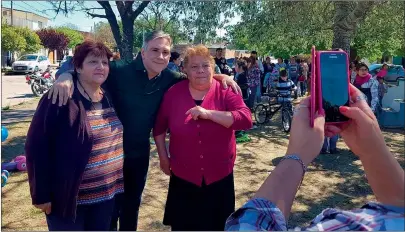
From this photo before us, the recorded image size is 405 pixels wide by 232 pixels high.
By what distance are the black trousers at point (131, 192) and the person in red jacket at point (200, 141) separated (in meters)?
0.20

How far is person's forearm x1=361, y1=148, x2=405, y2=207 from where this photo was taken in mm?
981

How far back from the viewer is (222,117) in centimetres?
245

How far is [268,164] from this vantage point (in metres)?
6.13

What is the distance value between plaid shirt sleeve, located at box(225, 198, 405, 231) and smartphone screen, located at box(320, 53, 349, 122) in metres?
0.30

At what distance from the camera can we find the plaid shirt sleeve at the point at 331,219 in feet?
2.89

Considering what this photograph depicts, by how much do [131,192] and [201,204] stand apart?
60 centimetres

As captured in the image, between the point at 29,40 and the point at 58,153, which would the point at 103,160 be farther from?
the point at 29,40

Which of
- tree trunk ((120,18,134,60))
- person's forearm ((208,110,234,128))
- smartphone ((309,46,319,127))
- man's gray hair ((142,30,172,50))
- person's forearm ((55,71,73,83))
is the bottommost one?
person's forearm ((208,110,234,128))

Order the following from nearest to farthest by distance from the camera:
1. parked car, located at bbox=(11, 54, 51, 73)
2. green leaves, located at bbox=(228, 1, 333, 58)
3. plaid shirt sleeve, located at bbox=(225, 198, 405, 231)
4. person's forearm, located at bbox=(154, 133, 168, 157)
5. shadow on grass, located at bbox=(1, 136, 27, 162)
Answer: plaid shirt sleeve, located at bbox=(225, 198, 405, 231) < person's forearm, located at bbox=(154, 133, 168, 157) < shadow on grass, located at bbox=(1, 136, 27, 162) < green leaves, located at bbox=(228, 1, 333, 58) < parked car, located at bbox=(11, 54, 51, 73)

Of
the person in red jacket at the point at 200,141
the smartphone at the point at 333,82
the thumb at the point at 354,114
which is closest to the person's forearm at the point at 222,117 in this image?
the person in red jacket at the point at 200,141

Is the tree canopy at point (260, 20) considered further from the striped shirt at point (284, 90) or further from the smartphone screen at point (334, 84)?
the smartphone screen at point (334, 84)

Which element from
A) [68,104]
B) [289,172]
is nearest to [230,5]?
[68,104]

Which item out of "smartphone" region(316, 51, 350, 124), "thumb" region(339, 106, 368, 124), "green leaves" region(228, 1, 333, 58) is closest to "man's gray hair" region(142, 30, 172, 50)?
"smartphone" region(316, 51, 350, 124)

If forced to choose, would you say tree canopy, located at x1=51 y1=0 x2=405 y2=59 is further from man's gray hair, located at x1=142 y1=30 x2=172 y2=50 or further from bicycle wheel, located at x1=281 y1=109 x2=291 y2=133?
man's gray hair, located at x1=142 y1=30 x2=172 y2=50
